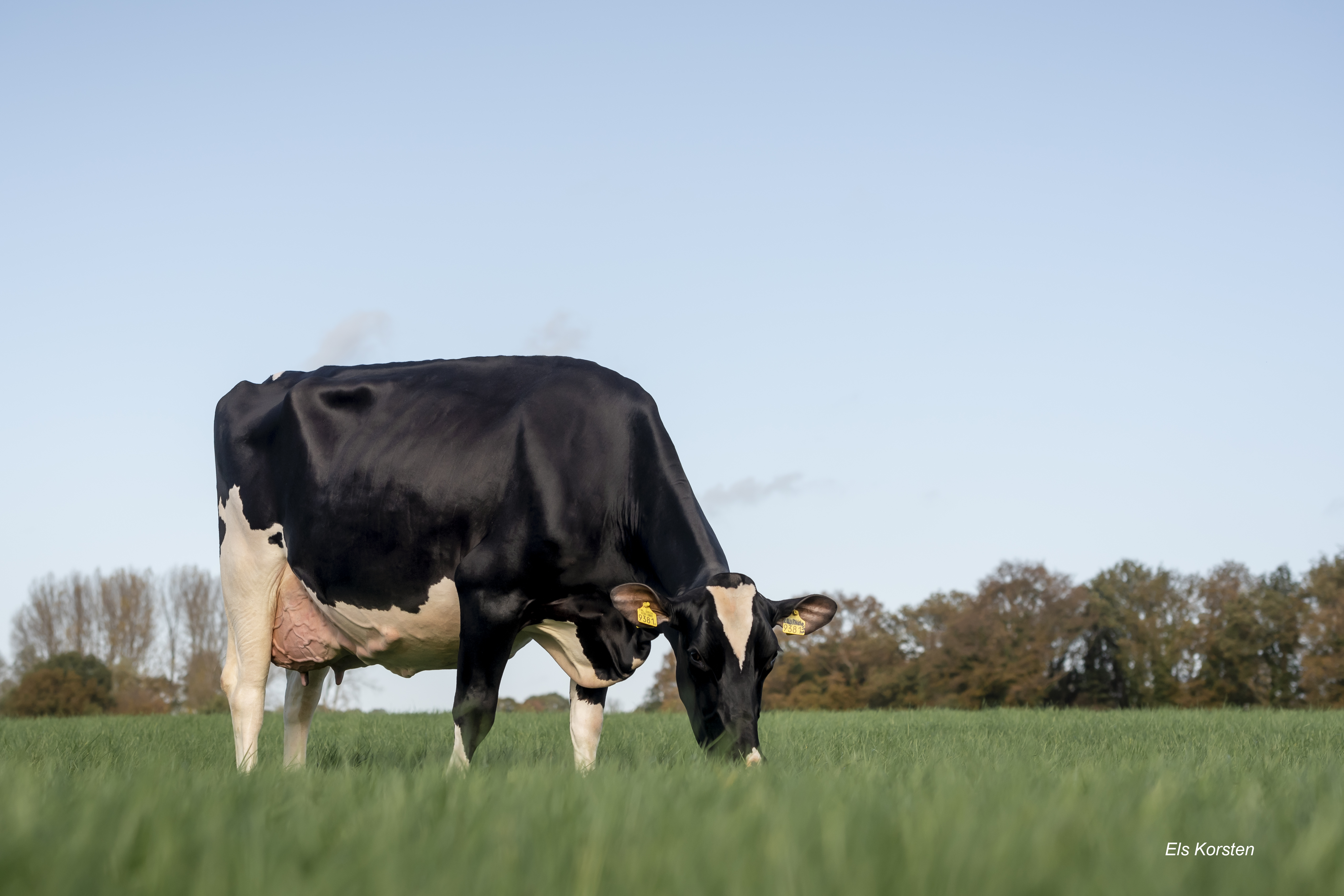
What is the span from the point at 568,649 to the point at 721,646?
5.53 ft

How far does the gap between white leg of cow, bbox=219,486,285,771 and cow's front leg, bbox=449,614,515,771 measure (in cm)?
224

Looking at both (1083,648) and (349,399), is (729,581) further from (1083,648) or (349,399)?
(1083,648)

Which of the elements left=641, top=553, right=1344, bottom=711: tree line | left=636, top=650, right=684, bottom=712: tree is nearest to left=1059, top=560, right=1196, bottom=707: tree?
left=641, top=553, right=1344, bottom=711: tree line

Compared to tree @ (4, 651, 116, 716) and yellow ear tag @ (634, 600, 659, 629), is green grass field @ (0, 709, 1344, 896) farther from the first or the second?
tree @ (4, 651, 116, 716)

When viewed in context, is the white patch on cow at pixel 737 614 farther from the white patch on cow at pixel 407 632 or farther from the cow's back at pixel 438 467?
the white patch on cow at pixel 407 632

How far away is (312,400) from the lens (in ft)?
25.6

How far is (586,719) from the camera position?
688 centimetres

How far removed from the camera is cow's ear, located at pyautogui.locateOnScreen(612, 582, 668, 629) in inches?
225

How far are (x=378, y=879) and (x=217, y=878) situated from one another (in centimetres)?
32

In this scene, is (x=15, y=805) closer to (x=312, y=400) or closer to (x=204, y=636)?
(x=312, y=400)

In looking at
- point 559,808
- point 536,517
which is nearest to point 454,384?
point 536,517

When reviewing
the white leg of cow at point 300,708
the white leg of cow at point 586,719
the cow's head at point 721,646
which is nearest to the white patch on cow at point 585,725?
the white leg of cow at point 586,719

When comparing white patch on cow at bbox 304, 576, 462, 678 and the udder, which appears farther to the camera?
the udder

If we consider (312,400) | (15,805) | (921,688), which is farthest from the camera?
(921,688)
